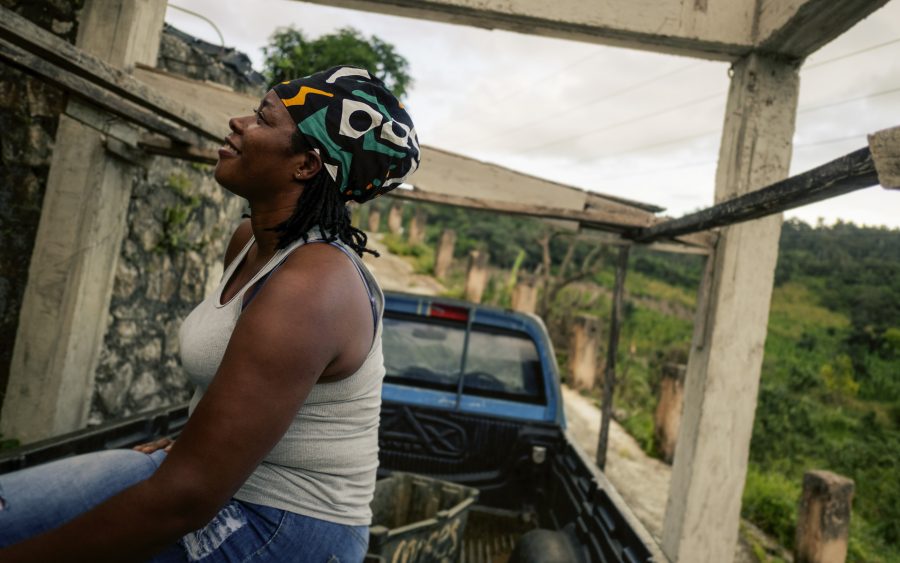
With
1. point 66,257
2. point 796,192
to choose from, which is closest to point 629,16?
point 796,192

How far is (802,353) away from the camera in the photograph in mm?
19219

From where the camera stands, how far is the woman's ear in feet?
4.78

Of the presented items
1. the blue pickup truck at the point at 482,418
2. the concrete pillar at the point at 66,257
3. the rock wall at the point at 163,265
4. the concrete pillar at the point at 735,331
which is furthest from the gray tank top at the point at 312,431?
the rock wall at the point at 163,265

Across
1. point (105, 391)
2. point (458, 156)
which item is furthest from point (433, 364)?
point (105, 391)

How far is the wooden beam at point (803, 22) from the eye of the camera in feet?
8.94

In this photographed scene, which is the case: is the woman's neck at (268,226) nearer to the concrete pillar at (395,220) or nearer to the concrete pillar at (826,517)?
the concrete pillar at (826,517)

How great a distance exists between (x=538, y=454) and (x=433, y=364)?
876mm

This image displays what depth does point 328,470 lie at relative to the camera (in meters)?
1.38

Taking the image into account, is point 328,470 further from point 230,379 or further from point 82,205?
point 82,205

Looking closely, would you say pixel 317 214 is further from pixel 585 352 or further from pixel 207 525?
pixel 585 352

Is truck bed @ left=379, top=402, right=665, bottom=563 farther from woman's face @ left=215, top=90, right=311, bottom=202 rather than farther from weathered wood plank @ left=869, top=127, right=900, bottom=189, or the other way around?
woman's face @ left=215, top=90, right=311, bottom=202

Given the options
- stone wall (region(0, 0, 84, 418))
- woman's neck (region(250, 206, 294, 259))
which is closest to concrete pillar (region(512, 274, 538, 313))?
stone wall (region(0, 0, 84, 418))

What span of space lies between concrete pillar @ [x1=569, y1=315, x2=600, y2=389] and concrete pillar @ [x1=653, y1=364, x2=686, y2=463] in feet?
9.46

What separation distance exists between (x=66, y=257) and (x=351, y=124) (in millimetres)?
2613
